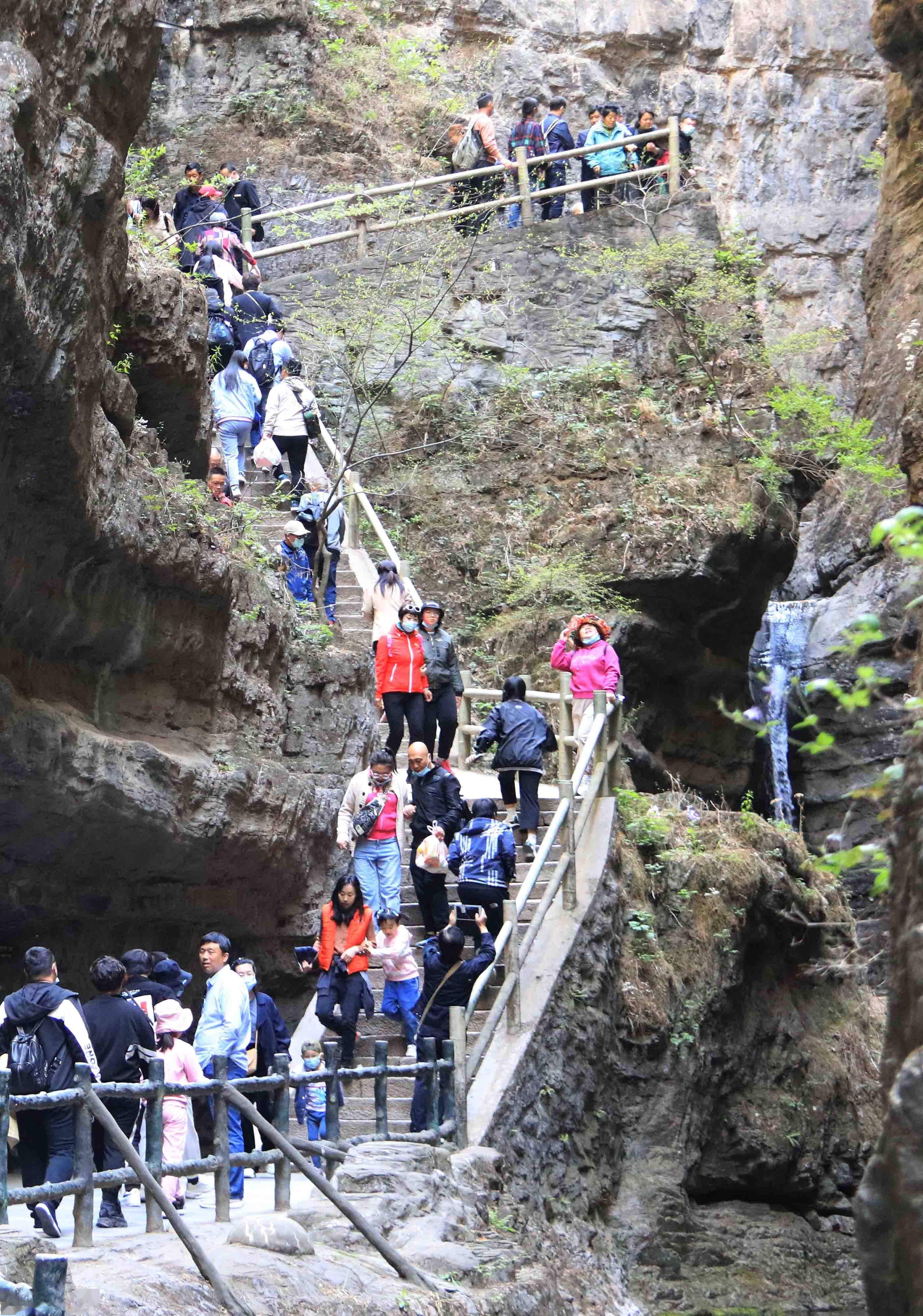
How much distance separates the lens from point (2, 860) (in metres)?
11.8

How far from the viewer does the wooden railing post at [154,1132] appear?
766 centimetres

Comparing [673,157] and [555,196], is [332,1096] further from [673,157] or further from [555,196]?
[673,157]

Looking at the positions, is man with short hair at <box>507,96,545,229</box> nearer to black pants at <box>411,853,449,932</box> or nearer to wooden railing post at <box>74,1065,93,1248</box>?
black pants at <box>411,853,449,932</box>

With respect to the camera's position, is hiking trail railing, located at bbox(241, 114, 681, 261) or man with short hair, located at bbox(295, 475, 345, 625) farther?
hiking trail railing, located at bbox(241, 114, 681, 261)

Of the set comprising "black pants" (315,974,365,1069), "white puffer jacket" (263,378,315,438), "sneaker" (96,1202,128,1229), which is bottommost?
"sneaker" (96,1202,128,1229)

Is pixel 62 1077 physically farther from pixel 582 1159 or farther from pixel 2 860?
pixel 582 1159

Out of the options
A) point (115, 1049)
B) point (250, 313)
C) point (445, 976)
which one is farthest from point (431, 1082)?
point (250, 313)

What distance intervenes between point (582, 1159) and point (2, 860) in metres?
5.41

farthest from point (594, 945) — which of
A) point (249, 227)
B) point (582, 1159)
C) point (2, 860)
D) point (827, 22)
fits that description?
point (827, 22)

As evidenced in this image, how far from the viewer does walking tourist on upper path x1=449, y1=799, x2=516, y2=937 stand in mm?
12789

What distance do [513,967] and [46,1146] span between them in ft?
16.2

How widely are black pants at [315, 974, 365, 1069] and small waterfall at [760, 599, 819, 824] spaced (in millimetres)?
13609

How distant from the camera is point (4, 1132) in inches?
257

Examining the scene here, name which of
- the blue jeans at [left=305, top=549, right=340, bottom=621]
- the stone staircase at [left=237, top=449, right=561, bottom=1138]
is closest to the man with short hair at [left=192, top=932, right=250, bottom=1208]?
the stone staircase at [left=237, top=449, right=561, bottom=1138]
